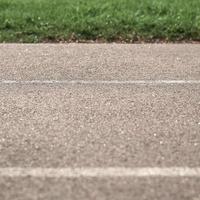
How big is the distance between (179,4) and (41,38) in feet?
11.2

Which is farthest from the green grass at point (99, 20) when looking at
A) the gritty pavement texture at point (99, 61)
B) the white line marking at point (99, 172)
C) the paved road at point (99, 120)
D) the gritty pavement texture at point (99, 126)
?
the white line marking at point (99, 172)

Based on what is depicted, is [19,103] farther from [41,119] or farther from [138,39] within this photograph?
[138,39]

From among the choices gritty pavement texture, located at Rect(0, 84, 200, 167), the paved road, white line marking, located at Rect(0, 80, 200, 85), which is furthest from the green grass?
gritty pavement texture, located at Rect(0, 84, 200, 167)

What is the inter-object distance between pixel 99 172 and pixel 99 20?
237 inches

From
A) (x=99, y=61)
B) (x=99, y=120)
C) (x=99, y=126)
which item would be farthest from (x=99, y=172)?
(x=99, y=61)

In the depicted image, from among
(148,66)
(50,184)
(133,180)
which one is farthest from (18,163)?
(148,66)

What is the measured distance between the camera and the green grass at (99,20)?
9.42m

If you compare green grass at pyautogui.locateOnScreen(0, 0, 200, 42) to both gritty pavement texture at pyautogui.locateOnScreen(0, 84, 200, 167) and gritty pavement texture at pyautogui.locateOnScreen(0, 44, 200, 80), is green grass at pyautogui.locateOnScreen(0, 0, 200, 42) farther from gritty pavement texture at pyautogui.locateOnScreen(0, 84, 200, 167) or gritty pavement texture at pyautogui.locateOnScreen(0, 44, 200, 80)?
gritty pavement texture at pyautogui.locateOnScreen(0, 84, 200, 167)

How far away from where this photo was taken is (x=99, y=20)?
33.3 ft

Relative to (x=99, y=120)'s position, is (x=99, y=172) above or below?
above

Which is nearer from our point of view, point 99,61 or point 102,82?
point 102,82

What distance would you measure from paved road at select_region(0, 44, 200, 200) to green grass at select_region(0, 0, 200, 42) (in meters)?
1.10

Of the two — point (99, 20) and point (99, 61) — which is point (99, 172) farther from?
point (99, 20)

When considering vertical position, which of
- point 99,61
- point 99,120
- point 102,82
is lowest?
point 99,61
